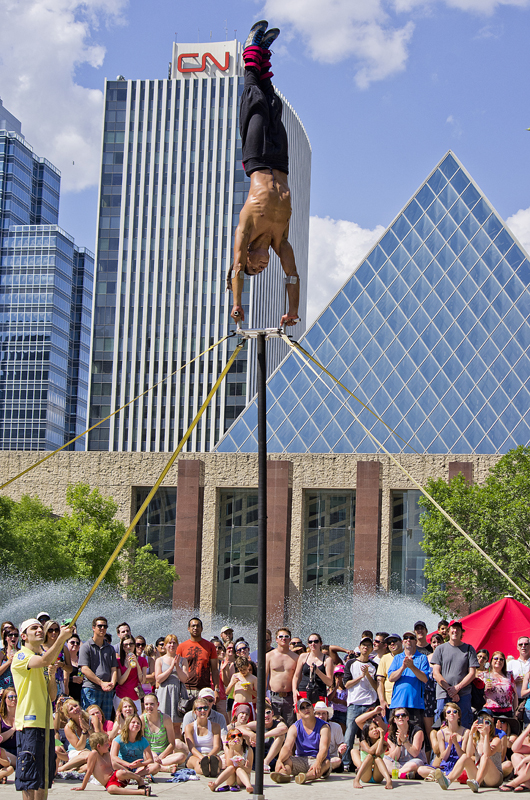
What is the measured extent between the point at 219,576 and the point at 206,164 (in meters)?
64.6

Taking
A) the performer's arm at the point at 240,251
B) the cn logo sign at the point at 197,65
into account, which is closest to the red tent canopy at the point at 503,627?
the performer's arm at the point at 240,251

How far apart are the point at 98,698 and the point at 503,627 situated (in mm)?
6098

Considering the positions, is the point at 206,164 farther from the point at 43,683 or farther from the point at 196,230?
the point at 43,683

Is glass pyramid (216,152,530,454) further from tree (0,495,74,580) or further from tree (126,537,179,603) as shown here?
tree (0,495,74,580)

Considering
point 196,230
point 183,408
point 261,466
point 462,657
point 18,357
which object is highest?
point 196,230

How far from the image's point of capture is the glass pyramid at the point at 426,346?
49219mm

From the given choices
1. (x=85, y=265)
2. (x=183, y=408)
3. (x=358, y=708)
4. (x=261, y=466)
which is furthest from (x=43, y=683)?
(x=85, y=265)

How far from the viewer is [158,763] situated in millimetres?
10445

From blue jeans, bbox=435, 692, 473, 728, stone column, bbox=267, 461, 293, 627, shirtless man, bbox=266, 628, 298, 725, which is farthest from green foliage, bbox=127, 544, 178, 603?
blue jeans, bbox=435, 692, 473, 728

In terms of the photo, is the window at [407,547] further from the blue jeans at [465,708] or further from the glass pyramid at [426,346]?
the blue jeans at [465,708]

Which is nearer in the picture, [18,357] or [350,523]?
[350,523]

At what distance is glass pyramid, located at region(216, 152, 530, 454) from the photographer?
4922 cm

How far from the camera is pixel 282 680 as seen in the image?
1131 cm

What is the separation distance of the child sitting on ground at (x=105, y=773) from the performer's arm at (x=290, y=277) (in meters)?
4.96
